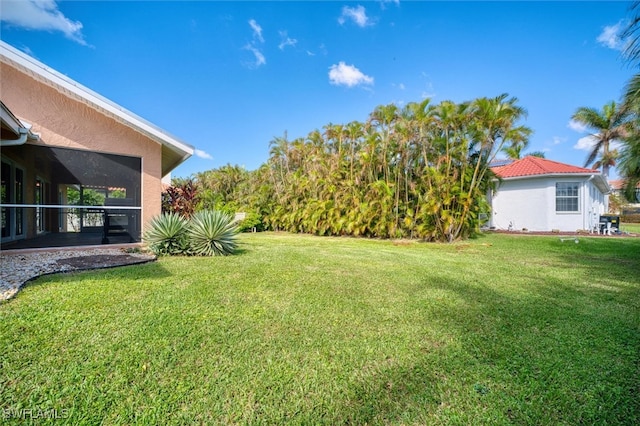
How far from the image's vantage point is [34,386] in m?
2.38

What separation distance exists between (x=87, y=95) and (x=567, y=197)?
24.6 metres

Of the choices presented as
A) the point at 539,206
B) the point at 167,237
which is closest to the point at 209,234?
the point at 167,237

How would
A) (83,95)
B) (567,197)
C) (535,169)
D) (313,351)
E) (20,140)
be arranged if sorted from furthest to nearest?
(535,169) → (567,197) → (83,95) → (20,140) → (313,351)

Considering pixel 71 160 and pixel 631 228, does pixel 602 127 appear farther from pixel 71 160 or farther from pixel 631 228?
pixel 71 160

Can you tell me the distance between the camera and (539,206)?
18891 millimetres

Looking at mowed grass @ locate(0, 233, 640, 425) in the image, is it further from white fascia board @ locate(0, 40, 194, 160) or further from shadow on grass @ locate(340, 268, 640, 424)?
white fascia board @ locate(0, 40, 194, 160)

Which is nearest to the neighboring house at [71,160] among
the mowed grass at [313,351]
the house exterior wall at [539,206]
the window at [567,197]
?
the mowed grass at [313,351]

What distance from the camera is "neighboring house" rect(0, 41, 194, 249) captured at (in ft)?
24.7

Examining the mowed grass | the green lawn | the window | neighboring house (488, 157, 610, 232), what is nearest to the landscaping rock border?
the mowed grass

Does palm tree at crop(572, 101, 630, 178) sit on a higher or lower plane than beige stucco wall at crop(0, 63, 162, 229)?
higher

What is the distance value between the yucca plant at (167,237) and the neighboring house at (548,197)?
16.8 metres

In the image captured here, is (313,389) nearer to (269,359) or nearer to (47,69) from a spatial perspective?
(269,359)

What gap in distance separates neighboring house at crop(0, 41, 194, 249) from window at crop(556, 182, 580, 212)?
21.7 m

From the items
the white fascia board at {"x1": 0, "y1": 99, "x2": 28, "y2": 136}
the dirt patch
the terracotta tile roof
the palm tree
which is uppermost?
the palm tree
